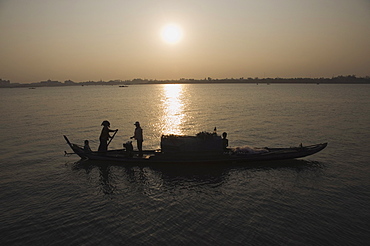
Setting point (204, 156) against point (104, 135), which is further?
point (104, 135)

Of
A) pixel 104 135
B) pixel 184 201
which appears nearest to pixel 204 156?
pixel 184 201

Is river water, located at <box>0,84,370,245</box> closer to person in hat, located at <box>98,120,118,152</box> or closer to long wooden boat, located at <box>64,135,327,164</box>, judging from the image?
long wooden boat, located at <box>64,135,327,164</box>

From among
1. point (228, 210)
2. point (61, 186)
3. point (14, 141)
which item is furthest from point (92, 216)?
point (14, 141)

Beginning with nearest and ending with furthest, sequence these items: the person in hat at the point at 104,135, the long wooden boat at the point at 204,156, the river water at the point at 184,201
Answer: the river water at the point at 184,201 < the long wooden boat at the point at 204,156 < the person in hat at the point at 104,135

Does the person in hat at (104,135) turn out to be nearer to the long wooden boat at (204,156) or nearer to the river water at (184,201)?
the long wooden boat at (204,156)

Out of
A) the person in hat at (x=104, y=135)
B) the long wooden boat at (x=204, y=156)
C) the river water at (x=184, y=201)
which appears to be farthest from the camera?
the person in hat at (x=104, y=135)

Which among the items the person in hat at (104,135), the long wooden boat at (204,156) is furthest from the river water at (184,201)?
the person in hat at (104,135)

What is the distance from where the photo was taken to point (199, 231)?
945 cm

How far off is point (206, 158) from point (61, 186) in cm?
982

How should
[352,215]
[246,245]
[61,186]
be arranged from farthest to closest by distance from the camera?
[61,186] < [352,215] < [246,245]

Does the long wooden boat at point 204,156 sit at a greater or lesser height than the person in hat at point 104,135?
lesser

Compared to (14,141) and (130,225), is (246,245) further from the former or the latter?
(14,141)

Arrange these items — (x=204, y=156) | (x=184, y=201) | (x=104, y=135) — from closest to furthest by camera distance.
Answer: (x=184, y=201), (x=204, y=156), (x=104, y=135)

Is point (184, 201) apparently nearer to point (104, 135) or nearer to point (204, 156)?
point (204, 156)
